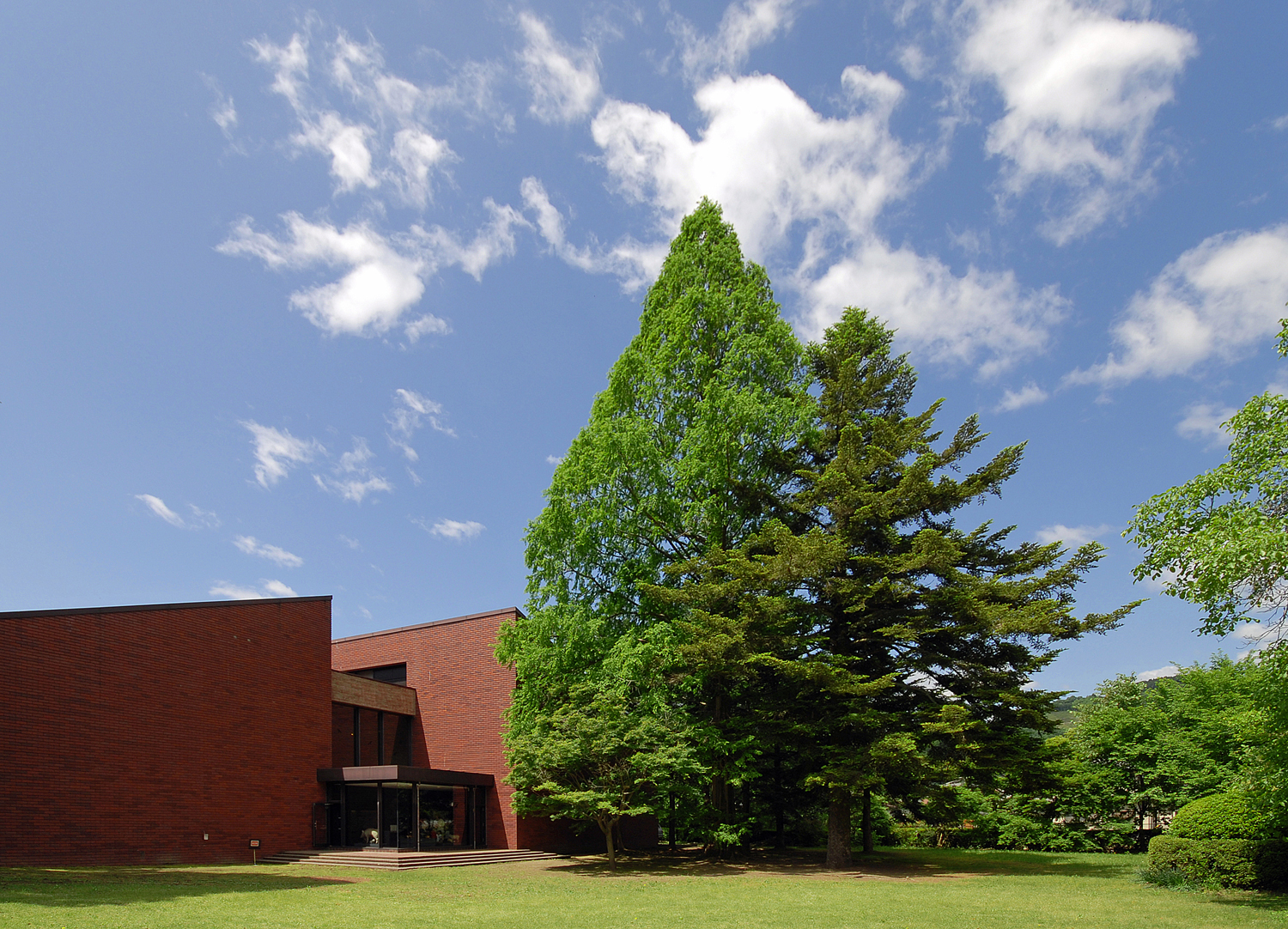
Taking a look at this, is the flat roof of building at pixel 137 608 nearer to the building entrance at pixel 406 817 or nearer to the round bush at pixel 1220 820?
the building entrance at pixel 406 817

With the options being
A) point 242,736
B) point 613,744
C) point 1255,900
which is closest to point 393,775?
point 242,736

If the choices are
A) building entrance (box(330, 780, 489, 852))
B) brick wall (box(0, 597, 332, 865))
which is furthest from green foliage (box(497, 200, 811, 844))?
brick wall (box(0, 597, 332, 865))

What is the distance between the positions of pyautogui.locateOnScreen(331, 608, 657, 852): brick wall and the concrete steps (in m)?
2.19

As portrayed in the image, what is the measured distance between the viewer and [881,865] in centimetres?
2545

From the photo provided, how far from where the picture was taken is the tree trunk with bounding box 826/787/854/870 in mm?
24312

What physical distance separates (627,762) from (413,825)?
9.34 meters

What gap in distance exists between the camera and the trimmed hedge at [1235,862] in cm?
1641

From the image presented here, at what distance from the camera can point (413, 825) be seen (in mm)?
27688

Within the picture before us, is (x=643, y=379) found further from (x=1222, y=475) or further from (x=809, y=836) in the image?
(x=809, y=836)

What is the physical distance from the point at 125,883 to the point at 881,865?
67.4ft

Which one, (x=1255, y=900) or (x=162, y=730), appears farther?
(x=162, y=730)

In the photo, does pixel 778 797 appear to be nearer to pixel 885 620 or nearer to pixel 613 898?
pixel 885 620

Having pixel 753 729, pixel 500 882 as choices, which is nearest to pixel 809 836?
pixel 753 729

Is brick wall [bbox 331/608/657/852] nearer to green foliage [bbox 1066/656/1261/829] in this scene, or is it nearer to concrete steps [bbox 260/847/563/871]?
concrete steps [bbox 260/847/563/871]
